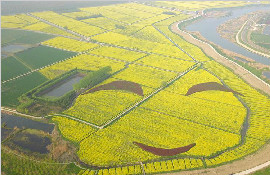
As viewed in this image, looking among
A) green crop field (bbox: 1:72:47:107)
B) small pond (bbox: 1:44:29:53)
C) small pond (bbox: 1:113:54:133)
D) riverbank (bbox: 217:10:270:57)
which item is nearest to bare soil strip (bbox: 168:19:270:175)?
riverbank (bbox: 217:10:270:57)

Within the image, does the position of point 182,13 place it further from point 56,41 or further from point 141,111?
point 141,111

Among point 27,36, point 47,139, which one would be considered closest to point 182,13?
point 27,36

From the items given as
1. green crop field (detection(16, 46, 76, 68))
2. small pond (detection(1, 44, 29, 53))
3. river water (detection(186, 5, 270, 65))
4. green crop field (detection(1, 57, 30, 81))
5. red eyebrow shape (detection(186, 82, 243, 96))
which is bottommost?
small pond (detection(1, 44, 29, 53))

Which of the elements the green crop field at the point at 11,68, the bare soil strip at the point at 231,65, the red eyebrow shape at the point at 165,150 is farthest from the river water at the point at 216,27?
the green crop field at the point at 11,68

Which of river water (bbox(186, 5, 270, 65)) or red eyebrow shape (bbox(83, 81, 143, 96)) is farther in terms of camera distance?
river water (bbox(186, 5, 270, 65))

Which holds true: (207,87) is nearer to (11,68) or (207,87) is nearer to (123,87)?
(123,87)

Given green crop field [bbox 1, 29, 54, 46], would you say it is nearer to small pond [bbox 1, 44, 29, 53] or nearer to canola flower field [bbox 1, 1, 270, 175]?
small pond [bbox 1, 44, 29, 53]
